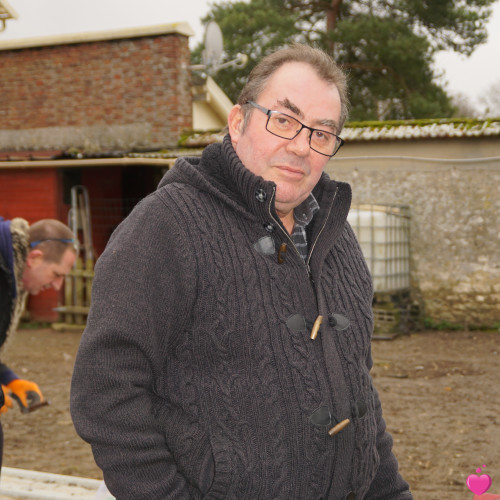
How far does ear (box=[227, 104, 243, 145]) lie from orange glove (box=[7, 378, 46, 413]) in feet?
8.73

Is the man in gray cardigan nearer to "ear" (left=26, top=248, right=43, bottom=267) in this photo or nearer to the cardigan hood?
the cardigan hood

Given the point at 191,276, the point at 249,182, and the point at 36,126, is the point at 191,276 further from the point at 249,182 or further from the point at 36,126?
the point at 36,126

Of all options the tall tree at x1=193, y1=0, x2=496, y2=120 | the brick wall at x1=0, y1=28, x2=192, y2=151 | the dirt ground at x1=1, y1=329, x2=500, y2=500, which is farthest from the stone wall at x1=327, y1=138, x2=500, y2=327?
the tall tree at x1=193, y1=0, x2=496, y2=120

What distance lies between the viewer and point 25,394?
13.0 feet

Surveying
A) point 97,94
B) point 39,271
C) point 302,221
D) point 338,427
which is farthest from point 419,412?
point 97,94

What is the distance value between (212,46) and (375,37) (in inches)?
219

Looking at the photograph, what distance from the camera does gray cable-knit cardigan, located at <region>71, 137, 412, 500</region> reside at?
1.49m

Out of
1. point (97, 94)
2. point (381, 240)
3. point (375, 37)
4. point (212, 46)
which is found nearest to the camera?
point (381, 240)

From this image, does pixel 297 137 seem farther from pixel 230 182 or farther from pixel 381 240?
pixel 381 240

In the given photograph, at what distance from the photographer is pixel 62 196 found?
12148mm

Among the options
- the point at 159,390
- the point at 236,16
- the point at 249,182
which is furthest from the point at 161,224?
the point at 236,16

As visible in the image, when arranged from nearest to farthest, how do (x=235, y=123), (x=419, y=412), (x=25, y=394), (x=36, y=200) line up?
(x=235, y=123) → (x=25, y=394) → (x=419, y=412) → (x=36, y=200)

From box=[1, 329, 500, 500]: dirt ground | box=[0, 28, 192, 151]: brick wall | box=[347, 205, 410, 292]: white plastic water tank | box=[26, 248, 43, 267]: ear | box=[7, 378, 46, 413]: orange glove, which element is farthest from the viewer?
box=[0, 28, 192, 151]: brick wall

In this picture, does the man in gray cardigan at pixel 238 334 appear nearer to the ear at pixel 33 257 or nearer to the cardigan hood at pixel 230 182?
the cardigan hood at pixel 230 182
